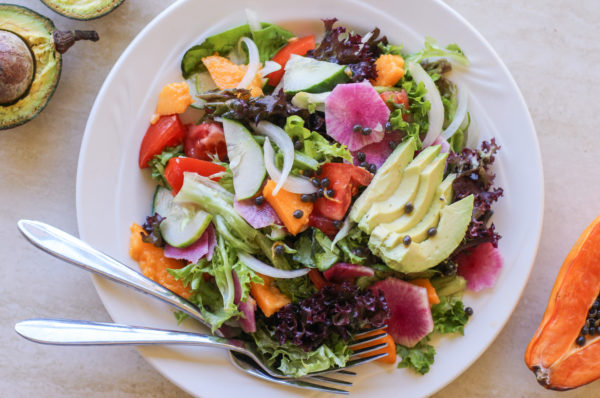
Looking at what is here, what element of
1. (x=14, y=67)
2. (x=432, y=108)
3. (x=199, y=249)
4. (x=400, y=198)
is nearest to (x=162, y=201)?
(x=199, y=249)

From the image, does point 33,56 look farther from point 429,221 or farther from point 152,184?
point 429,221

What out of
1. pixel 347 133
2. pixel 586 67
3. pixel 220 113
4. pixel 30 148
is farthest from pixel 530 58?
pixel 30 148

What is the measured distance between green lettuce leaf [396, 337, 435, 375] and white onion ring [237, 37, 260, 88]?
1.46 metres

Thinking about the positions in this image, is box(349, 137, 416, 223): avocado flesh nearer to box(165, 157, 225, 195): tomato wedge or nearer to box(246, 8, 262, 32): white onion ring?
box(165, 157, 225, 195): tomato wedge

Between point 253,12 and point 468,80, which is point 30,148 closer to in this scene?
point 253,12

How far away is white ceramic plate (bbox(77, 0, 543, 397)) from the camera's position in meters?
2.34

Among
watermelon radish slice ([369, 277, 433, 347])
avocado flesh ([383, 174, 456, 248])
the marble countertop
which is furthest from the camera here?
the marble countertop

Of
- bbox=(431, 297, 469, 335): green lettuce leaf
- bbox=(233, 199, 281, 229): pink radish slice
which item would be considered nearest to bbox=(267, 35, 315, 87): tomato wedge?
bbox=(233, 199, 281, 229): pink radish slice

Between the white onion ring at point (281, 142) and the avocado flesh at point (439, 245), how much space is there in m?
0.52

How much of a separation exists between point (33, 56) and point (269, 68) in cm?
114

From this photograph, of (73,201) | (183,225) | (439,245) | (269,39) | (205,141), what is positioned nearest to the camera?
(439,245)

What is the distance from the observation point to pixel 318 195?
2.23 meters

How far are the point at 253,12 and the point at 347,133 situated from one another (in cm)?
77

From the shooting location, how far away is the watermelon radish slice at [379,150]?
2.32 m
